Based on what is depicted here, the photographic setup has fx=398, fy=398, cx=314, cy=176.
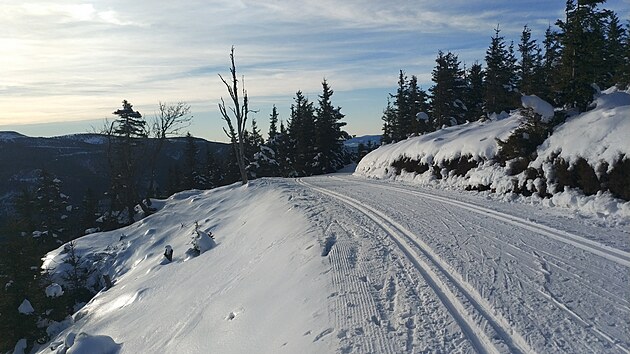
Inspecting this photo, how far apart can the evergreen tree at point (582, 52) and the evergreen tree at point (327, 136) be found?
96.1 feet

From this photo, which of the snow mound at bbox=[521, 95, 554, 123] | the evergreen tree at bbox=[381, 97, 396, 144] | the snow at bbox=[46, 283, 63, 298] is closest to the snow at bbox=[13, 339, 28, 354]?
the snow at bbox=[46, 283, 63, 298]

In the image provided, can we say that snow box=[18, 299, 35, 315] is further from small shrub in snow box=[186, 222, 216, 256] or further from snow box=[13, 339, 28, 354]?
small shrub in snow box=[186, 222, 216, 256]

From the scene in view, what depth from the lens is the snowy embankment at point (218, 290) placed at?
605 cm

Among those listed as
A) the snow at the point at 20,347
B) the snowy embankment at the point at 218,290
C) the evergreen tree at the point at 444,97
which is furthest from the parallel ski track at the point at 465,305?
the evergreen tree at the point at 444,97

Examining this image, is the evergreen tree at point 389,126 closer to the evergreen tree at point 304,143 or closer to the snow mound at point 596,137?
the evergreen tree at point 304,143

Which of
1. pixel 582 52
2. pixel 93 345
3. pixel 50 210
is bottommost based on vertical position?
pixel 93 345

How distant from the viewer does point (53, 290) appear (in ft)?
56.0

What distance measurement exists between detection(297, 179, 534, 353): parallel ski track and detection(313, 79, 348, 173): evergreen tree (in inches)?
1332

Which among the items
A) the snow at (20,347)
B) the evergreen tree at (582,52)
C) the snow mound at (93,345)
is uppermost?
the evergreen tree at (582,52)

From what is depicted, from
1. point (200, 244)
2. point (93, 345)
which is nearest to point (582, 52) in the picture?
point (200, 244)

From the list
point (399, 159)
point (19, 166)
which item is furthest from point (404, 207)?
point (19, 166)

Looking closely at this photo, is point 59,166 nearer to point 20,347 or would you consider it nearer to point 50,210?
point 50,210

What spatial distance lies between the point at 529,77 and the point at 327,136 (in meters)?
21.3

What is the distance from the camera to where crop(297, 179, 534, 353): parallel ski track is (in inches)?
163
